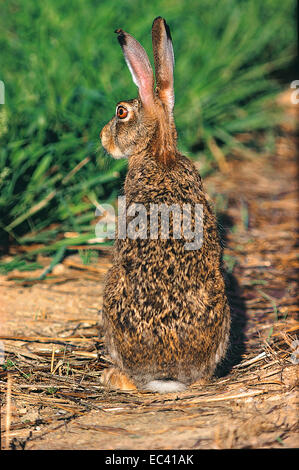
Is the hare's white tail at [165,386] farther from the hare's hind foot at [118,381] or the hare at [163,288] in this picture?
the hare's hind foot at [118,381]

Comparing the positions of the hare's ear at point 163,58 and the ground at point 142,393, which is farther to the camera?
the hare's ear at point 163,58

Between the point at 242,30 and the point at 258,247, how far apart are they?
9.70 ft

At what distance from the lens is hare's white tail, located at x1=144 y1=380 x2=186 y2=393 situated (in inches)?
121

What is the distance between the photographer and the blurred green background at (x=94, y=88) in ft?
15.2

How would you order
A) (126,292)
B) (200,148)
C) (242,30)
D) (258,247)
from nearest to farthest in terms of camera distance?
(126,292) → (258,247) → (200,148) → (242,30)

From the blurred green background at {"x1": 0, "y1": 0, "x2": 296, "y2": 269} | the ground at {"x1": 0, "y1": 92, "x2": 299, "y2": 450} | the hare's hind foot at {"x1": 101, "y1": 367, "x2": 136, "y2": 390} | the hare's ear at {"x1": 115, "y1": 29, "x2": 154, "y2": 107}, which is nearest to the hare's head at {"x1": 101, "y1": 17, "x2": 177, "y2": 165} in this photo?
the hare's ear at {"x1": 115, "y1": 29, "x2": 154, "y2": 107}

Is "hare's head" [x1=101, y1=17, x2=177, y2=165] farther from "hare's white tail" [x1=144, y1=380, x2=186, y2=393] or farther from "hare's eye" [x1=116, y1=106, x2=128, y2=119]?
"hare's white tail" [x1=144, y1=380, x2=186, y2=393]

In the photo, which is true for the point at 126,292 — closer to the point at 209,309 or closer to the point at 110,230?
the point at 209,309

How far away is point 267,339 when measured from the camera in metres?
3.63

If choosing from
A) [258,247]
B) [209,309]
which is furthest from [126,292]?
[258,247]

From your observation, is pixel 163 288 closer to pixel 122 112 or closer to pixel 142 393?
pixel 142 393

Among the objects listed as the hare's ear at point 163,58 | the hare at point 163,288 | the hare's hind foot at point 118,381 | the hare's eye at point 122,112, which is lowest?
the hare's hind foot at point 118,381

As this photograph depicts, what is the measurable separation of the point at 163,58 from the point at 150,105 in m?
0.29

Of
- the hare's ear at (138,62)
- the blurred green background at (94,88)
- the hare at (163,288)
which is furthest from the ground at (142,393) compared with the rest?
the hare's ear at (138,62)
